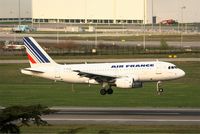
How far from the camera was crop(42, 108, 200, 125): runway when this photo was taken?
40000 mm

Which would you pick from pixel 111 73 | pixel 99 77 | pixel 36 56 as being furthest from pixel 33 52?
pixel 111 73

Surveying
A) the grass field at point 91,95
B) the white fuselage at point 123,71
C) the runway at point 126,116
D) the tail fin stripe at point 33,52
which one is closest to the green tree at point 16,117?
the runway at point 126,116

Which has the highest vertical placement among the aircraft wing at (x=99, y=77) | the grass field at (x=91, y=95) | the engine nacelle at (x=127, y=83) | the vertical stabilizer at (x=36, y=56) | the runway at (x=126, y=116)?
the vertical stabilizer at (x=36, y=56)

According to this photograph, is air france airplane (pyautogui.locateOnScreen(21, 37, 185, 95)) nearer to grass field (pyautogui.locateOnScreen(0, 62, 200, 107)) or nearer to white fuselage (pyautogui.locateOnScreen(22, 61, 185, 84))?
white fuselage (pyautogui.locateOnScreen(22, 61, 185, 84))

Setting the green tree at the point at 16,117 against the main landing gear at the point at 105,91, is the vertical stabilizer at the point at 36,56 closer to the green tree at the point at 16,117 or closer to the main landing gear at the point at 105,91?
the main landing gear at the point at 105,91

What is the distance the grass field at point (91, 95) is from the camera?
51250mm

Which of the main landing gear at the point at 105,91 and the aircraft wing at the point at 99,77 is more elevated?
the aircraft wing at the point at 99,77

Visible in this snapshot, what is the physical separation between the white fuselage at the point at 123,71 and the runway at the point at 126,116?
41.0ft

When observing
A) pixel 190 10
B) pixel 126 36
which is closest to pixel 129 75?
pixel 126 36

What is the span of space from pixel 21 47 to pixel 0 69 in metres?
33.7

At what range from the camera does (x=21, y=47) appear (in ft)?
385

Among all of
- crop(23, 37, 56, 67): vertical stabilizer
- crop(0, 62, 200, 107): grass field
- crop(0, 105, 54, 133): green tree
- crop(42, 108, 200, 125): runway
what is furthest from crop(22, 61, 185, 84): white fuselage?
crop(0, 105, 54, 133): green tree

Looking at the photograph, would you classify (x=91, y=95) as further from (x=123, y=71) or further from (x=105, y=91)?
(x=123, y=71)

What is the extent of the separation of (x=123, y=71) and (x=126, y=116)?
16.8m
